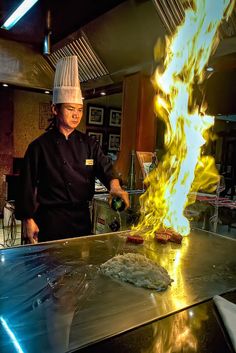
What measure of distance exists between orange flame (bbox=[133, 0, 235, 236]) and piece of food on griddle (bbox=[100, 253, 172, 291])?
31.7 inches

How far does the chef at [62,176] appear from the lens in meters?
2.20

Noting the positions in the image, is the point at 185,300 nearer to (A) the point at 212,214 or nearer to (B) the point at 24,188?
(B) the point at 24,188

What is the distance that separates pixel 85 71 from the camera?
431 centimetres

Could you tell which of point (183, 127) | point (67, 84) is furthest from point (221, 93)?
point (67, 84)

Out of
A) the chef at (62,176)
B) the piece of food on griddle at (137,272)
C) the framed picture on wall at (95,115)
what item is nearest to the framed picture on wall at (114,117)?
the framed picture on wall at (95,115)

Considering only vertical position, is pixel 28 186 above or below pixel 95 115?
below

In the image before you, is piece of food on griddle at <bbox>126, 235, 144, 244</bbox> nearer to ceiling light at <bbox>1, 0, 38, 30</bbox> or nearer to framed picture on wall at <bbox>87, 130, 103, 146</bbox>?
ceiling light at <bbox>1, 0, 38, 30</bbox>

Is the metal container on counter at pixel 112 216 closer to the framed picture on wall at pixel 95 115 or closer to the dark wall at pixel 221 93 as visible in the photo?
the dark wall at pixel 221 93

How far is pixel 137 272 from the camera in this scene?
137cm

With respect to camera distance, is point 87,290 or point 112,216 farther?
point 112,216

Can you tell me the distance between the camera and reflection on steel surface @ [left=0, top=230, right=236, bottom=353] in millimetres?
963

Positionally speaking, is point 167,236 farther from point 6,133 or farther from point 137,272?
point 6,133

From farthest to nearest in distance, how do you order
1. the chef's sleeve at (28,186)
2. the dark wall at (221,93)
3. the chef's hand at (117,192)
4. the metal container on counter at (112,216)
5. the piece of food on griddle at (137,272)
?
the dark wall at (221,93)
the metal container on counter at (112,216)
the chef's hand at (117,192)
the chef's sleeve at (28,186)
the piece of food on griddle at (137,272)

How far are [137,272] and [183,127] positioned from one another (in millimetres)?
1848
